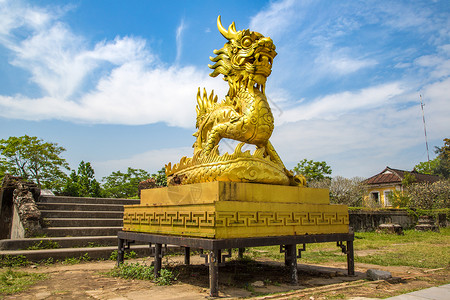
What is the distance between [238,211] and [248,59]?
8.05 feet

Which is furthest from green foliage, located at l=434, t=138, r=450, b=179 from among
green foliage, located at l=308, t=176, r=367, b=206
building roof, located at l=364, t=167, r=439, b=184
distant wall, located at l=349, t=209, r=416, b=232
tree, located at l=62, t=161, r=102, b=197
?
tree, located at l=62, t=161, r=102, b=197

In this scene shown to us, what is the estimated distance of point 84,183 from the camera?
2162 cm

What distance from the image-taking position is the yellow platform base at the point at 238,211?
3896 mm

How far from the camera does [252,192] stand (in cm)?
424

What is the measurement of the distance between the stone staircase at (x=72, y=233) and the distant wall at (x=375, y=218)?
9.94 m

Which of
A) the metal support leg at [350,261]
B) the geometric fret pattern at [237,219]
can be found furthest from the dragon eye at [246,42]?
the metal support leg at [350,261]

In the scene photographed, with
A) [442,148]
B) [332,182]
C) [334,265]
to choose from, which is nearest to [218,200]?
[334,265]

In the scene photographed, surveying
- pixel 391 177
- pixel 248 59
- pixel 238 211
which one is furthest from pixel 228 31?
pixel 391 177

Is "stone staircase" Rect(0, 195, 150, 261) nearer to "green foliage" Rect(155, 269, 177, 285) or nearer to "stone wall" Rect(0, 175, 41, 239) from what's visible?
"stone wall" Rect(0, 175, 41, 239)

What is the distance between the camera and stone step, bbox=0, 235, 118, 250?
6570 mm

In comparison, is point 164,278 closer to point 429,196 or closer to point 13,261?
point 13,261

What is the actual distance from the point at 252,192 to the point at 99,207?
7.07 metres

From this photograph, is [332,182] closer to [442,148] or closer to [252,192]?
[442,148]

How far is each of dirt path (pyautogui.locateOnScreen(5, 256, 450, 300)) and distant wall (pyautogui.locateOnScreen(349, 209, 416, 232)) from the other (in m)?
8.76
